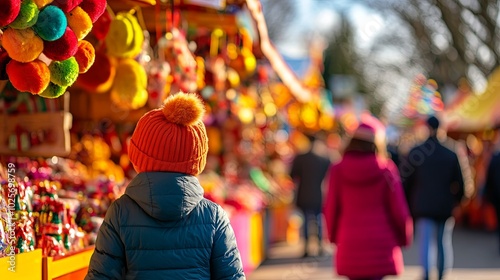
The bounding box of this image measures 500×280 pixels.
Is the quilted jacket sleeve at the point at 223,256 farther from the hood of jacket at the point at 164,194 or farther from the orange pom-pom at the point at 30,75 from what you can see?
the orange pom-pom at the point at 30,75

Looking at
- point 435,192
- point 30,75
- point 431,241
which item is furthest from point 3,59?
point 431,241

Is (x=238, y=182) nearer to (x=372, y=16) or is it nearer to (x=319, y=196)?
(x=319, y=196)

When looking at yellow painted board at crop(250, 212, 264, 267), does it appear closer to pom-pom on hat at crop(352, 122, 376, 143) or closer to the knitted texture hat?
pom-pom on hat at crop(352, 122, 376, 143)

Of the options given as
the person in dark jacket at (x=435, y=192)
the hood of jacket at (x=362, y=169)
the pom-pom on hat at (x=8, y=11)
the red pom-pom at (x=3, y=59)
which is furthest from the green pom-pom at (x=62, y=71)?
the person in dark jacket at (x=435, y=192)

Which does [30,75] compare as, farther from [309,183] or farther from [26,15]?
[309,183]

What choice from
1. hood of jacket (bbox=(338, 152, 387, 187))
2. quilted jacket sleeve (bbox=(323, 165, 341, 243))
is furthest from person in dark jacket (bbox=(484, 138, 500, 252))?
hood of jacket (bbox=(338, 152, 387, 187))

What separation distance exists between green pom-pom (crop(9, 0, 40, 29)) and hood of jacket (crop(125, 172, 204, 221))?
86cm

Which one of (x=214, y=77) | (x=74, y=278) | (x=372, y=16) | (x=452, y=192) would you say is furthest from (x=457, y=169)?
(x=372, y=16)

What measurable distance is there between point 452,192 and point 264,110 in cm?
519

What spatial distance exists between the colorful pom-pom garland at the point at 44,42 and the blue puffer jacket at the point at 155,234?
776 mm

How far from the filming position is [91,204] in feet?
19.5

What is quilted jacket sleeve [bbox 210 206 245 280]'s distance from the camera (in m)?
3.96

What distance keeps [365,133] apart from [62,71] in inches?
129

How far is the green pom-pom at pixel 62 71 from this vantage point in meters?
4.33
